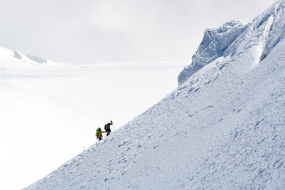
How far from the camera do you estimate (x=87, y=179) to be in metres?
6.64

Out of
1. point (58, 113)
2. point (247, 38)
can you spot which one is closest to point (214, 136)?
point (247, 38)

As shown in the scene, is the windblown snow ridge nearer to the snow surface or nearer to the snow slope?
the snow slope

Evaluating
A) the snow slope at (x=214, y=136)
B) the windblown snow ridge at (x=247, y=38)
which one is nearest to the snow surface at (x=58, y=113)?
the snow slope at (x=214, y=136)

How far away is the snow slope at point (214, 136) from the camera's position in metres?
3.65

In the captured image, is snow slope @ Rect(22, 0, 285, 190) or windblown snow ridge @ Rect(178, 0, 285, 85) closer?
snow slope @ Rect(22, 0, 285, 190)

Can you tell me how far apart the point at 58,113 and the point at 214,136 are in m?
22.9

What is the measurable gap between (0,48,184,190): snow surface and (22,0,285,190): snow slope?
9.28 m

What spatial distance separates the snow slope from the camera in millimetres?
3648

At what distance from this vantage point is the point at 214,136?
4723 millimetres

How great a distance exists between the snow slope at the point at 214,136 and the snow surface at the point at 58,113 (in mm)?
9285

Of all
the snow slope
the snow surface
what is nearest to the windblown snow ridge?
the snow slope

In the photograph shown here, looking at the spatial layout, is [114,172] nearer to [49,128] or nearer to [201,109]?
[201,109]

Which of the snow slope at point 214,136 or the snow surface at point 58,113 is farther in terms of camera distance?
the snow surface at point 58,113

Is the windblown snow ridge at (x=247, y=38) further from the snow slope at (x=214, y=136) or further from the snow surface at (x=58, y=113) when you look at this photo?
the snow surface at (x=58, y=113)
